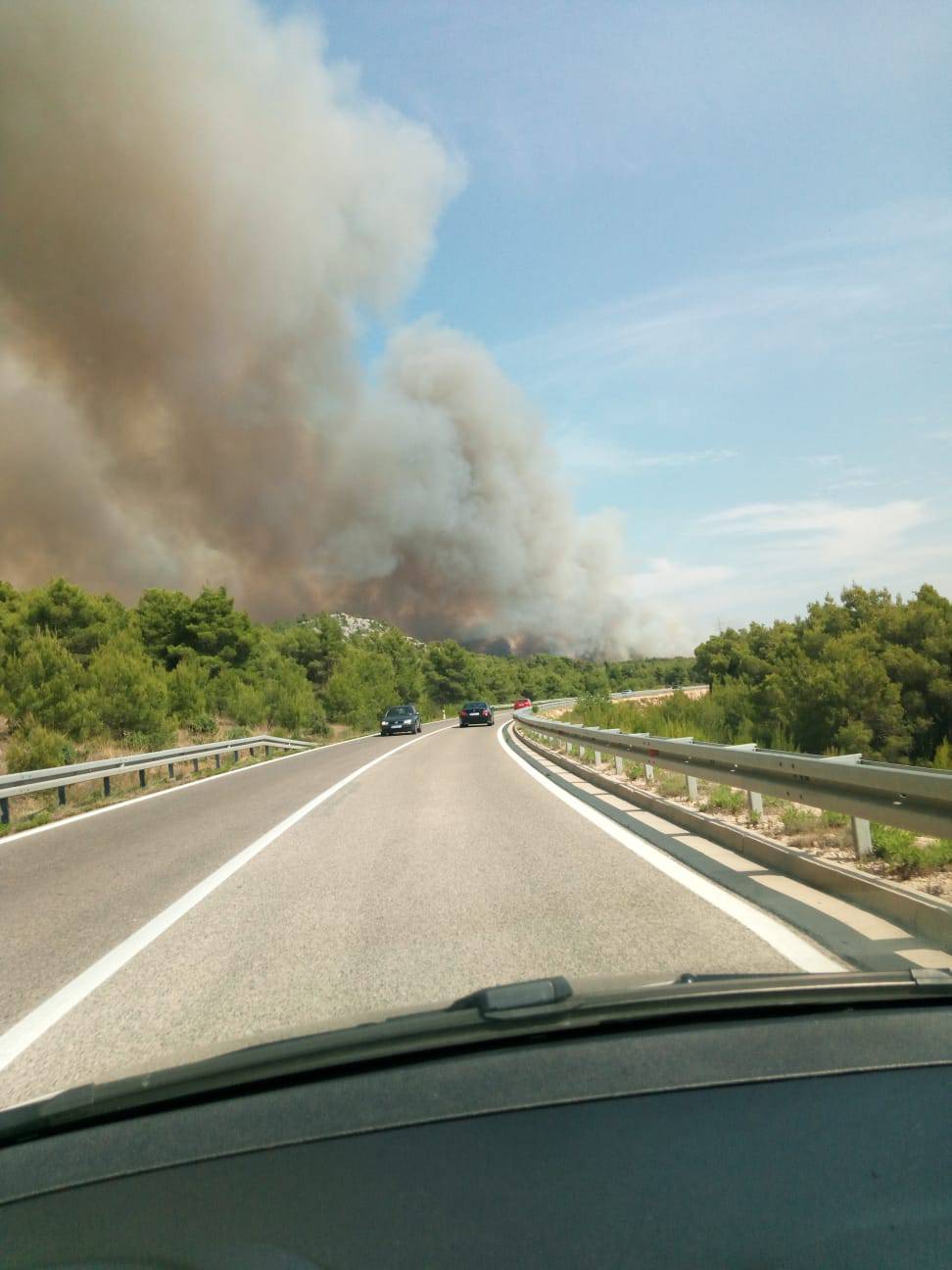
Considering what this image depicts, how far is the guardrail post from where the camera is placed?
6.04 m

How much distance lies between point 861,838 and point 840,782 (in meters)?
0.53

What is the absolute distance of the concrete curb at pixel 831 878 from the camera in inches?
174

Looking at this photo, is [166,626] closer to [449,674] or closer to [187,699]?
[187,699]

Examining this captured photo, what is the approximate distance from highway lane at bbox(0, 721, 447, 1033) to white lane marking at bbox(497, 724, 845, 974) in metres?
3.55

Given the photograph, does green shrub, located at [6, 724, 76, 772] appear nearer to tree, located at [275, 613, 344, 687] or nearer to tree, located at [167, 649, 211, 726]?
tree, located at [167, 649, 211, 726]

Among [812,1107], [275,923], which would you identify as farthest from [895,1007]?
[275,923]

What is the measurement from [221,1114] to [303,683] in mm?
53110

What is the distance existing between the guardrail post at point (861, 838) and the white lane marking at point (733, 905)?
3.10 feet

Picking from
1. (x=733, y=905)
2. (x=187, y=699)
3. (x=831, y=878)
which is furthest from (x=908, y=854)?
(x=187, y=699)

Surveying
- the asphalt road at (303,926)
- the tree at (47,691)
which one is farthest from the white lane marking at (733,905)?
the tree at (47,691)

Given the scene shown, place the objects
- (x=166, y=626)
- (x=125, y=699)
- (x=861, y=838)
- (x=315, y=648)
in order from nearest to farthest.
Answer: (x=861, y=838), (x=125, y=699), (x=166, y=626), (x=315, y=648)

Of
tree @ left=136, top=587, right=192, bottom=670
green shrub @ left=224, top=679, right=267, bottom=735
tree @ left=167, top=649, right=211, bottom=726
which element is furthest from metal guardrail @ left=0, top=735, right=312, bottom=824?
tree @ left=136, top=587, right=192, bottom=670

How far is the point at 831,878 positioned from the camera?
563cm

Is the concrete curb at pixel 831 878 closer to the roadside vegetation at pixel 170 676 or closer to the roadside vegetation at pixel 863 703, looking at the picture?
the roadside vegetation at pixel 863 703
